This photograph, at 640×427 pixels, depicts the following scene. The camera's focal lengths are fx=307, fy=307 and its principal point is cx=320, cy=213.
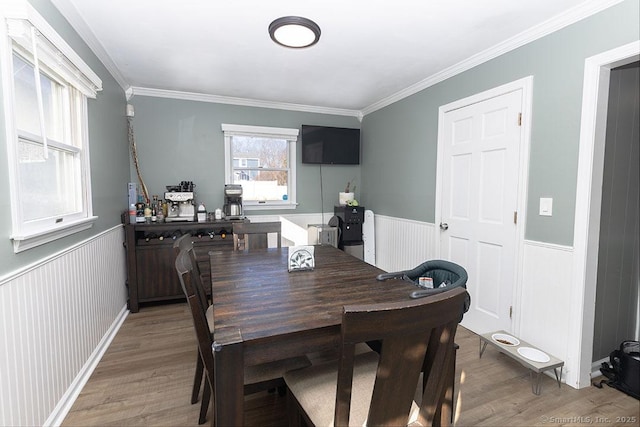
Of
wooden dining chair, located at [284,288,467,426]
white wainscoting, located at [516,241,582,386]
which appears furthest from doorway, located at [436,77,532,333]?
wooden dining chair, located at [284,288,467,426]

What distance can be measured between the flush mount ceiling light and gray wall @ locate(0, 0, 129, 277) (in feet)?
4.40

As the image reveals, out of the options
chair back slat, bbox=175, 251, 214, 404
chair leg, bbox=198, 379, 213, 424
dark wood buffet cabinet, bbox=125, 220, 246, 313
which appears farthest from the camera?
dark wood buffet cabinet, bbox=125, 220, 246, 313

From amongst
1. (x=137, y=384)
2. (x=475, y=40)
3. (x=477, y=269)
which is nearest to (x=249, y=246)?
(x=137, y=384)

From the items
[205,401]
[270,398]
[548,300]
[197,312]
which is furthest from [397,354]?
[548,300]

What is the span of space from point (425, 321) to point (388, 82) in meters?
3.23

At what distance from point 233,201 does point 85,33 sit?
2168mm

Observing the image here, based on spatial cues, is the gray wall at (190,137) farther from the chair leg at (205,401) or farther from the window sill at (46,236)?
the chair leg at (205,401)

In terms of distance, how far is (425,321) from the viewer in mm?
863

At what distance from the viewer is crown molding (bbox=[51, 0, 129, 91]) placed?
1.98 metres

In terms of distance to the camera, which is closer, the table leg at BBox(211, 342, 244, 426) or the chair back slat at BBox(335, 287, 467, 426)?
the chair back slat at BBox(335, 287, 467, 426)

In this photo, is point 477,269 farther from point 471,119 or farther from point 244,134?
point 244,134

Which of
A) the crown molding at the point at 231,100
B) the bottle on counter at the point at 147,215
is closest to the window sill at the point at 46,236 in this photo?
the bottle on counter at the point at 147,215

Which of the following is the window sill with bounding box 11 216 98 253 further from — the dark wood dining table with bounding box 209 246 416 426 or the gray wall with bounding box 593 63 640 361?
the gray wall with bounding box 593 63 640 361

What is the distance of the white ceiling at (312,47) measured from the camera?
207cm
